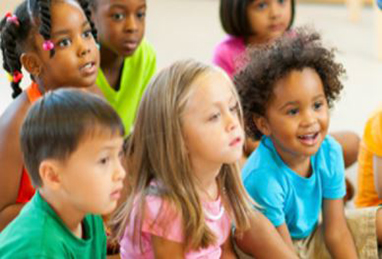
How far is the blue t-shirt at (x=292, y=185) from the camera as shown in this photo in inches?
66.7

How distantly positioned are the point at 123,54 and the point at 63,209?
0.91 metres

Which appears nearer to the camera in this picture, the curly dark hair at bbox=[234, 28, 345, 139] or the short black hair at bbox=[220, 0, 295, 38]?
the curly dark hair at bbox=[234, 28, 345, 139]

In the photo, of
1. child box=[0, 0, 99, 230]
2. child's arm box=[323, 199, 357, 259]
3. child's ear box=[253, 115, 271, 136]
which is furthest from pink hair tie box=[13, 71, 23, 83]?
child's arm box=[323, 199, 357, 259]

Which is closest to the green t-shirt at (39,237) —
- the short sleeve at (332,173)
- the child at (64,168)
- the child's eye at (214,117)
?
the child at (64,168)

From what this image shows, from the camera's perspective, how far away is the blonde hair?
4.83ft

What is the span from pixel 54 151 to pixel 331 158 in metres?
0.80

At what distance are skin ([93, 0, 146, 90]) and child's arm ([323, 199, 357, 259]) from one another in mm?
747

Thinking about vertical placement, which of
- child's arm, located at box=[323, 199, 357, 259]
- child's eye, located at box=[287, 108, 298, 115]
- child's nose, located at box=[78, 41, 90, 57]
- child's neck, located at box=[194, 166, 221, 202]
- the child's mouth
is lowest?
child's arm, located at box=[323, 199, 357, 259]

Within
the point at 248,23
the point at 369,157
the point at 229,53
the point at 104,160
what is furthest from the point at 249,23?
the point at 104,160

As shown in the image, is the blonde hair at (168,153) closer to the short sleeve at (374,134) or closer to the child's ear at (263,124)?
the child's ear at (263,124)

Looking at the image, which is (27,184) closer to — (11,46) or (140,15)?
(11,46)

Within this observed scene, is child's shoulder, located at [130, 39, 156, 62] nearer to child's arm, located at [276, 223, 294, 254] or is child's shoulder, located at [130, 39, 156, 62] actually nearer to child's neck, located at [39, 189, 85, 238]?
child's arm, located at [276, 223, 294, 254]

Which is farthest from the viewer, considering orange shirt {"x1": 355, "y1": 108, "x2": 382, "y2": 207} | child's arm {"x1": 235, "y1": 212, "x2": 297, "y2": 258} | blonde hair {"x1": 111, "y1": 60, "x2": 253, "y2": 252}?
orange shirt {"x1": 355, "y1": 108, "x2": 382, "y2": 207}

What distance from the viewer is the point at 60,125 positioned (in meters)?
1.26
